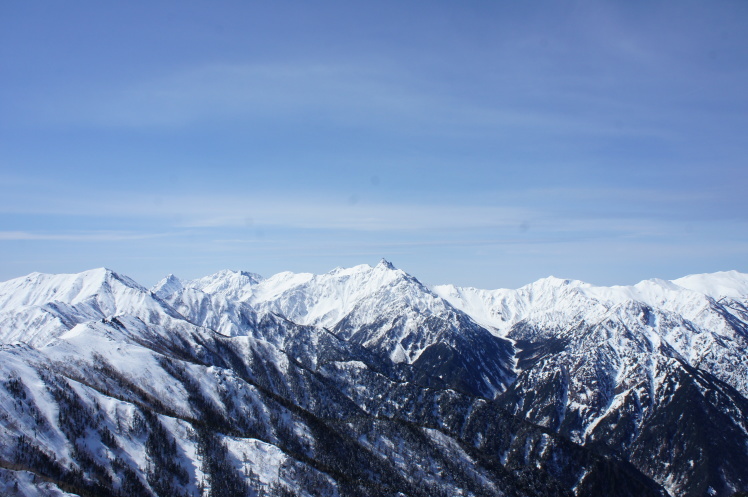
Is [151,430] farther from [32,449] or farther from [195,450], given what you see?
[32,449]

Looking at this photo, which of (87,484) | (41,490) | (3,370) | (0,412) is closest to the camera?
(41,490)

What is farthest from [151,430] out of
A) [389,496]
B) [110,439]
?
[389,496]

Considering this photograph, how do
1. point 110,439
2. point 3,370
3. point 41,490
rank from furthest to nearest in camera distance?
point 3,370 → point 110,439 → point 41,490

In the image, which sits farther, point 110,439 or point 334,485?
point 334,485

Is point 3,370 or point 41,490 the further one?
point 3,370

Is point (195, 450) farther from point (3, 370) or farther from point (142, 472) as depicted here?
point (3, 370)

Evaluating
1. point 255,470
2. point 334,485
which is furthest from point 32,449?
point 334,485

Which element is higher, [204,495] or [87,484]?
[87,484]

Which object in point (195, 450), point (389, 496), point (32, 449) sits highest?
point (32, 449)

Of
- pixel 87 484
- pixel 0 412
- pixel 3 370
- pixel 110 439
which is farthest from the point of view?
pixel 3 370

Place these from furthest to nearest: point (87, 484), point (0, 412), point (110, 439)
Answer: point (110, 439) < point (0, 412) < point (87, 484)
